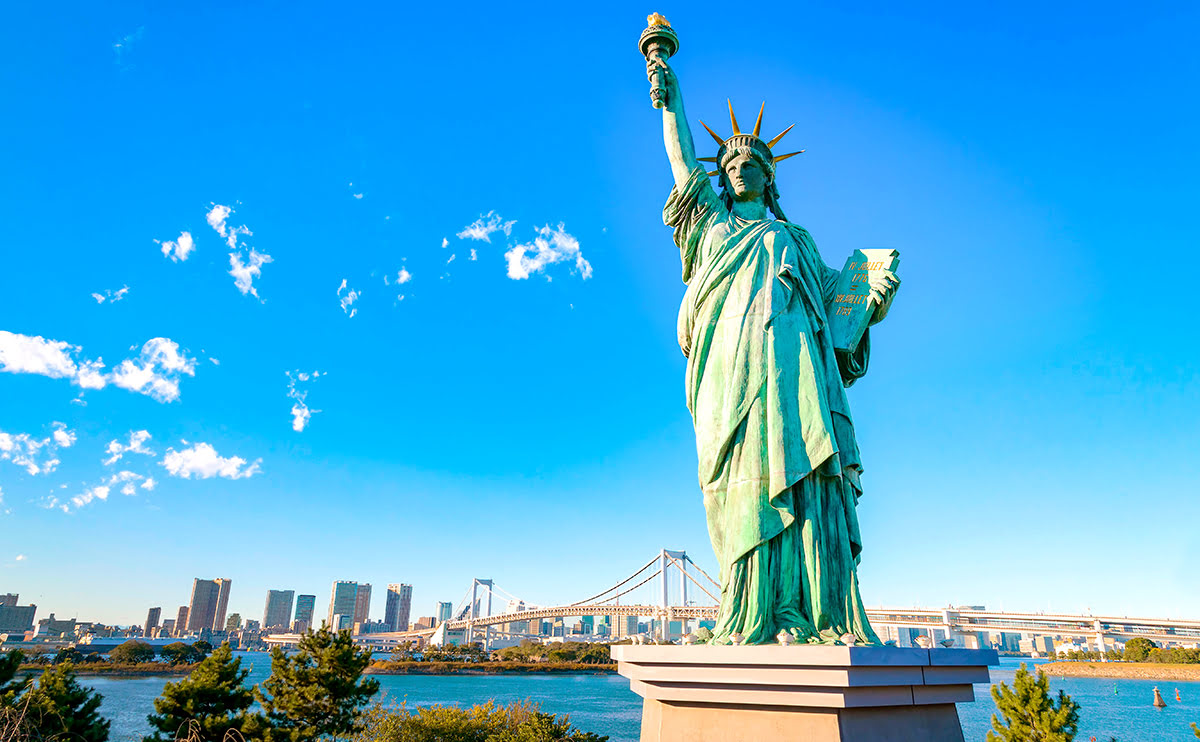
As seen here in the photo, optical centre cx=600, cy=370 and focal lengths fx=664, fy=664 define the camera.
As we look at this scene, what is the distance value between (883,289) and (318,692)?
44.4 ft

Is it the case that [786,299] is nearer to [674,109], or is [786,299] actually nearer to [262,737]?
[674,109]

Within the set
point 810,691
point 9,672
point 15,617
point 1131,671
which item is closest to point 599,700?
point 9,672

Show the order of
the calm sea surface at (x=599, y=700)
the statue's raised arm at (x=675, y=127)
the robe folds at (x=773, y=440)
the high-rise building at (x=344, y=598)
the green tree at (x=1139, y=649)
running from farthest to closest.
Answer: the high-rise building at (x=344, y=598)
the green tree at (x=1139, y=649)
the calm sea surface at (x=599, y=700)
the statue's raised arm at (x=675, y=127)
the robe folds at (x=773, y=440)

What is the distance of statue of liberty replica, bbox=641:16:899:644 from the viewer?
4.28 m

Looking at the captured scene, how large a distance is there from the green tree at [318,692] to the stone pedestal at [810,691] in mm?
12050

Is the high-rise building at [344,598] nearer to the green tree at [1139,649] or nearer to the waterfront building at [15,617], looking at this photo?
the waterfront building at [15,617]

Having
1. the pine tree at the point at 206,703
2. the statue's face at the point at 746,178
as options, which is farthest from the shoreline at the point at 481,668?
the statue's face at the point at 746,178

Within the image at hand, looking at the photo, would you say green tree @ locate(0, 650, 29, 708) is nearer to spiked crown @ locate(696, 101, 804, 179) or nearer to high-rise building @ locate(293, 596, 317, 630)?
spiked crown @ locate(696, 101, 804, 179)

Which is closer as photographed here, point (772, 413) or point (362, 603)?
point (772, 413)

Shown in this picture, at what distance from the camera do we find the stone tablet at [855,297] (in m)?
5.14

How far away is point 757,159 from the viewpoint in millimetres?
5656

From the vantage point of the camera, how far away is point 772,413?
14.7ft

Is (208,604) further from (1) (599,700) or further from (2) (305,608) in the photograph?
(1) (599,700)

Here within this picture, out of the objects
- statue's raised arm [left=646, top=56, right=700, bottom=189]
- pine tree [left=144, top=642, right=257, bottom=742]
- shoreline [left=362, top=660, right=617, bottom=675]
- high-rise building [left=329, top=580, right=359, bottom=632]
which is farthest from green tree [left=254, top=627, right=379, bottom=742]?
high-rise building [left=329, top=580, right=359, bottom=632]
